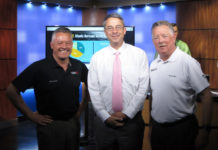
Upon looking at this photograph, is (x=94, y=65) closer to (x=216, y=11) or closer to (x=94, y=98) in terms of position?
(x=94, y=98)

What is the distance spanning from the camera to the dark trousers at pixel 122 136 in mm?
2346

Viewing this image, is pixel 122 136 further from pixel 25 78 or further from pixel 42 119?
pixel 25 78

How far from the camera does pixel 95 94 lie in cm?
244

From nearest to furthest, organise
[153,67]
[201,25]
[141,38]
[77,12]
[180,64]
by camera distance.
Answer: [180,64] < [153,67] < [201,25] < [141,38] < [77,12]

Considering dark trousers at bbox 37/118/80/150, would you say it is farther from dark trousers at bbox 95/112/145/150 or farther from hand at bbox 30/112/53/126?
dark trousers at bbox 95/112/145/150

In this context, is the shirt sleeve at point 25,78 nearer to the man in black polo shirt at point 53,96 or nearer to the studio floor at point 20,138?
the man in black polo shirt at point 53,96

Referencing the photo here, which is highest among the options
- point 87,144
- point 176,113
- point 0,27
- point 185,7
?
point 185,7

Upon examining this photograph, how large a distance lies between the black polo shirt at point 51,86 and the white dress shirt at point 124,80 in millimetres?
199

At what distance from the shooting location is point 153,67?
7.82 ft

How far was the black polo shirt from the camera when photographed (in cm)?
236

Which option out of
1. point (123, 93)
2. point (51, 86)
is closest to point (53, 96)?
point (51, 86)

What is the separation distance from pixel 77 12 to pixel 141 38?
1.89 m

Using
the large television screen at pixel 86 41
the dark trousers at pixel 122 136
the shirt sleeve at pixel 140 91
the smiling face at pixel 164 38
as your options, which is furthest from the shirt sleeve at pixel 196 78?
the large television screen at pixel 86 41

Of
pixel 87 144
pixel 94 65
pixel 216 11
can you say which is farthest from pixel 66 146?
pixel 216 11
